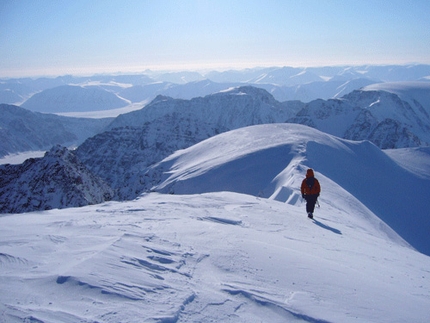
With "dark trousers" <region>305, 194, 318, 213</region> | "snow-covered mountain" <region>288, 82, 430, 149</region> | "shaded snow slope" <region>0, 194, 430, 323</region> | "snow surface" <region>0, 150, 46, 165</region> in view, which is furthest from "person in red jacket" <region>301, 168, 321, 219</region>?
"snow surface" <region>0, 150, 46, 165</region>

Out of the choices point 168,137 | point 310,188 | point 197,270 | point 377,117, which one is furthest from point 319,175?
point 377,117

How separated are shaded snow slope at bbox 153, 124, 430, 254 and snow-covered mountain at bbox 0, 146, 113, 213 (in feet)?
24.8

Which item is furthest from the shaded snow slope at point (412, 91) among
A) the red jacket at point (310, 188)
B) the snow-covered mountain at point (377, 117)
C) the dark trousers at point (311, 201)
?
the dark trousers at point (311, 201)

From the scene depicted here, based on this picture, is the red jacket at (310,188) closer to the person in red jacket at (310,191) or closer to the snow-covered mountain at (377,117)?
the person in red jacket at (310,191)

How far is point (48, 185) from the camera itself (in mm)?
30062

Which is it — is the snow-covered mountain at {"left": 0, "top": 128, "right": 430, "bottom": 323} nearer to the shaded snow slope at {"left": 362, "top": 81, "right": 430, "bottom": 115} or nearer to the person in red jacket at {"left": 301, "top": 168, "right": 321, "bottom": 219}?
the person in red jacket at {"left": 301, "top": 168, "right": 321, "bottom": 219}

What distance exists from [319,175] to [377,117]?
4346 inches

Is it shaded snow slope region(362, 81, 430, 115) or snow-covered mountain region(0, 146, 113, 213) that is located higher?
shaded snow slope region(362, 81, 430, 115)

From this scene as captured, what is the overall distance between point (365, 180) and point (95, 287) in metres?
26.5

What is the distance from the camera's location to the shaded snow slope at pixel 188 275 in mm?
4352

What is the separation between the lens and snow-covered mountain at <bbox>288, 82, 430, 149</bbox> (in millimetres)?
87625

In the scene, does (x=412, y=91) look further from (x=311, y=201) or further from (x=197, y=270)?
(x=197, y=270)

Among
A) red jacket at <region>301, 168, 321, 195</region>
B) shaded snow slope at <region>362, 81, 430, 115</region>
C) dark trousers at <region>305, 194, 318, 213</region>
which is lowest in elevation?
dark trousers at <region>305, 194, 318, 213</region>

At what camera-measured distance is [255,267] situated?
600 centimetres
